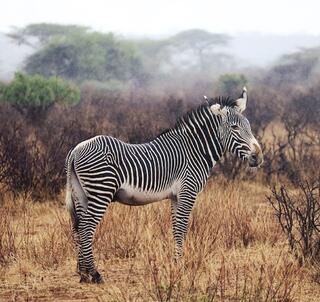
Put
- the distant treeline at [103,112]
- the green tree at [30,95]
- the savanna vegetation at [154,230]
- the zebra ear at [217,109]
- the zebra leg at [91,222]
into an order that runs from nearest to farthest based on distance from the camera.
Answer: the savanna vegetation at [154,230]
the zebra leg at [91,222]
the zebra ear at [217,109]
the distant treeline at [103,112]
the green tree at [30,95]

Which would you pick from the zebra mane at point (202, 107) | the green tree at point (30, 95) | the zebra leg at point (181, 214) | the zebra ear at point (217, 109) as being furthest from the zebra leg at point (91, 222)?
the green tree at point (30, 95)

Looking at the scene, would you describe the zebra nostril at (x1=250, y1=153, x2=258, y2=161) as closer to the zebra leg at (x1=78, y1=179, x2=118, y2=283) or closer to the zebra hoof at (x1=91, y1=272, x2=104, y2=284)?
the zebra leg at (x1=78, y1=179, x2=118, y2=283)

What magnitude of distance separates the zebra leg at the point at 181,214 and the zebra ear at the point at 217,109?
2.22 feet

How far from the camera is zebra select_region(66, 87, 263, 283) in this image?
4.87 metres

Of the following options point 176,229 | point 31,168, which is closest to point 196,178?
point 176,229

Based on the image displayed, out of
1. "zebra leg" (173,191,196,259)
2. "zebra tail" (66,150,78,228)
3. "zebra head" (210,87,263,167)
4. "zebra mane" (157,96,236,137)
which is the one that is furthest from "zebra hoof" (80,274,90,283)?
"zebra head" (210,87,263,167)

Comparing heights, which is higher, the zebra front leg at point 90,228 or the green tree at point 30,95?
the zebra front leg at point 90,228

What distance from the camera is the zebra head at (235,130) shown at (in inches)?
210

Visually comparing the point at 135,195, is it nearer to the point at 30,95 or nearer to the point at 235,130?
the point at 235,130

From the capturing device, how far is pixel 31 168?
8492 millimetres

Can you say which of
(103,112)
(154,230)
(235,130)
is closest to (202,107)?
(235,130)

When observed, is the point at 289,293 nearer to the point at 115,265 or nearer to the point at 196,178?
the point at 196,178

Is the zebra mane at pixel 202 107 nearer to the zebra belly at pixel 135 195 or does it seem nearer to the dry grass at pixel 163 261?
the zebra belly at pixel 135 195

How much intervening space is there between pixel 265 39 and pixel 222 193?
127 metres
